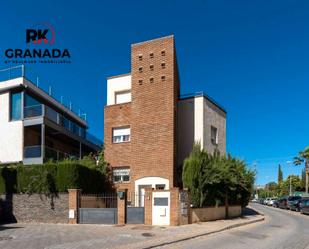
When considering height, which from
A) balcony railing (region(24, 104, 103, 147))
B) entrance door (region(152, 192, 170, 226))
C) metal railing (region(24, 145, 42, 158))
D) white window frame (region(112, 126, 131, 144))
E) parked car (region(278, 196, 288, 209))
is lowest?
parked car (region(278, 196, 288, 209))

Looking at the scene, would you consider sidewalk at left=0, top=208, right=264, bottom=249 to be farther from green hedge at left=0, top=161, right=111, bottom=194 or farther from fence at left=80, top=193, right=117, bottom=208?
green hedge at left=0, top=161, right=111, bottom=194

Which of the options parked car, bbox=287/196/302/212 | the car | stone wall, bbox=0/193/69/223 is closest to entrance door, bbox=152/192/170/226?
stone wall, bbox=0/193/69/223

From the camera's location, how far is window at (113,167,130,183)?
28.0 m

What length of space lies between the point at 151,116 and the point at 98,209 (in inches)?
337

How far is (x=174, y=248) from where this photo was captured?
13.1 m

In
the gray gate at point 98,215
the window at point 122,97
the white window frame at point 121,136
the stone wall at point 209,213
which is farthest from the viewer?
the window at point 122,97

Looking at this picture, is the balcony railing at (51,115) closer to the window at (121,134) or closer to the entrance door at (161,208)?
the window at (121,134)

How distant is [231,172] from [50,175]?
11.1 metres

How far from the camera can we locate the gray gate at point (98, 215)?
2022 cm

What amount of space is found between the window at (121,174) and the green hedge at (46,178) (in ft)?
14.3

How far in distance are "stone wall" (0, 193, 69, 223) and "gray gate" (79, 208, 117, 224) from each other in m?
1.05

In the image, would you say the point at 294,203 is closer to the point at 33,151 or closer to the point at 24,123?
the point at 33,151

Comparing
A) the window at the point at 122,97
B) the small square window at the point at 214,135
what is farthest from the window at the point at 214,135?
the window at the point at 122,97

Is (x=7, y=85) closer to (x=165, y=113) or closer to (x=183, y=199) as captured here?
(x=165, y=113)
